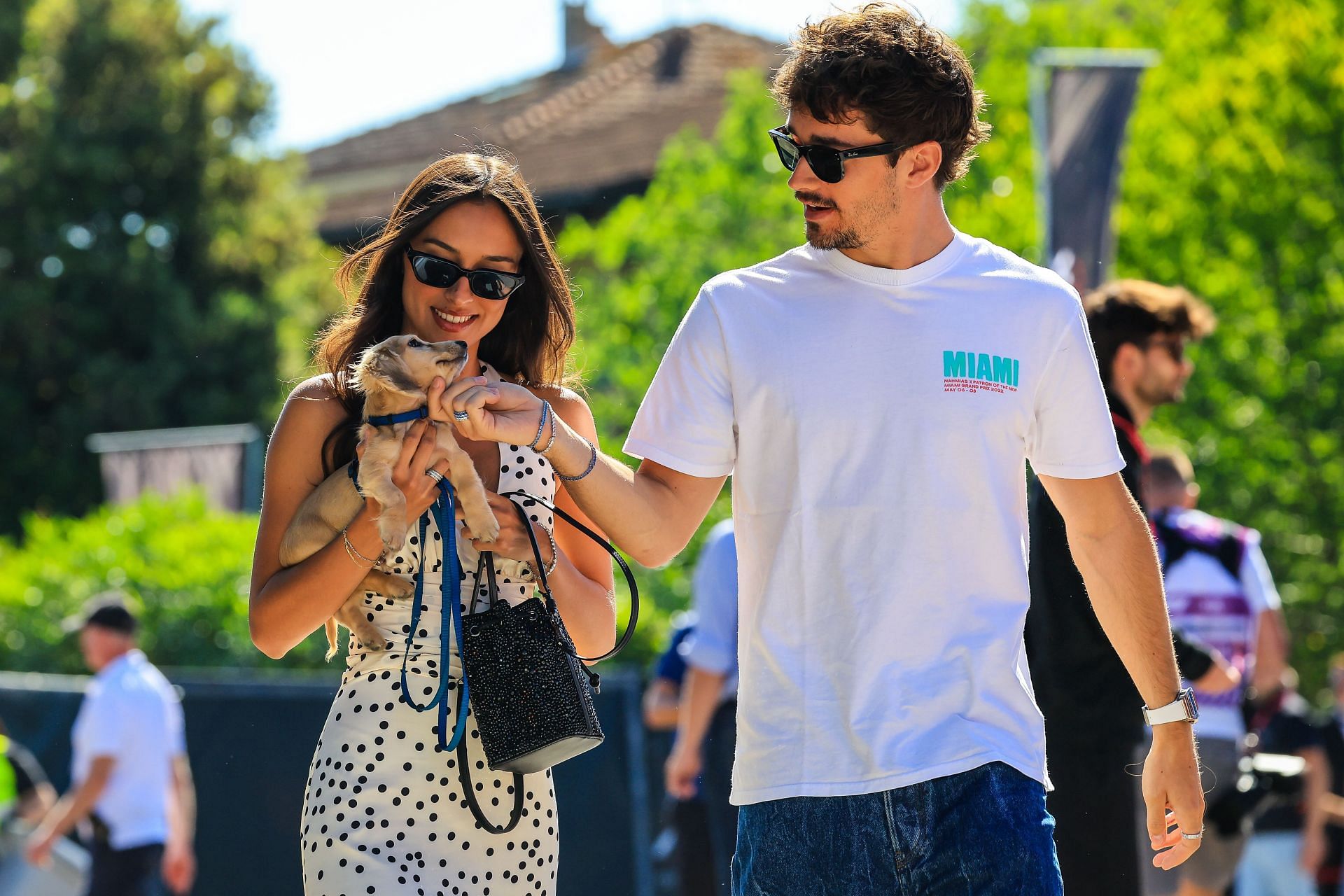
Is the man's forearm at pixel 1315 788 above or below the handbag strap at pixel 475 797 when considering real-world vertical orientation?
below

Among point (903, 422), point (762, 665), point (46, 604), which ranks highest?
point (903, 422)

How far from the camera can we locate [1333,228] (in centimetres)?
1515

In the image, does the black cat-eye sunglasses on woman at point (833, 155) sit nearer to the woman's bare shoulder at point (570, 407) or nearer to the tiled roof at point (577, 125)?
the woman's bare shoulder at point (570, 407)

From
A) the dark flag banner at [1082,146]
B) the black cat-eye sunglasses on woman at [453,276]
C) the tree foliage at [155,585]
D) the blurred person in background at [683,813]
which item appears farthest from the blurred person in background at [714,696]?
the tree foliage at [155,585]

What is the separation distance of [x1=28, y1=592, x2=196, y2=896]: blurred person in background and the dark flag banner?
224 inches

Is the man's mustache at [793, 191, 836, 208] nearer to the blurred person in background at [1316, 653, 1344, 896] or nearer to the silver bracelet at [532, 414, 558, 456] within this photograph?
the silver bracelet at [532, 414, 558, 456]

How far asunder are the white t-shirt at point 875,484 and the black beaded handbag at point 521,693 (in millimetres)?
321

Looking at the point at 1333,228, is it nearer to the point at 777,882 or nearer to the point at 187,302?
the point at 777,882

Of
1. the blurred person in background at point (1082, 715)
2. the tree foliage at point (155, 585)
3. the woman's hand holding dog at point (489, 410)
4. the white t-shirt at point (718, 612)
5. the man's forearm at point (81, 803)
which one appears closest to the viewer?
the woman's hand holding dog at point (489, 410)

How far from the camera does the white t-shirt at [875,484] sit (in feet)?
9.51

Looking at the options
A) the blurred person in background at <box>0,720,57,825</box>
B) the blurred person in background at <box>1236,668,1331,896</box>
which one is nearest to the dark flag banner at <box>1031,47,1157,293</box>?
the blurred person in background at <box>1236,668,1331,896</box>

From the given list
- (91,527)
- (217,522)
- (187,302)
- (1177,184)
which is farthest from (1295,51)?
(187,302)

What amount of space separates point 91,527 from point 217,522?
76.6 inches

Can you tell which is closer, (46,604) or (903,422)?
(903,422)
